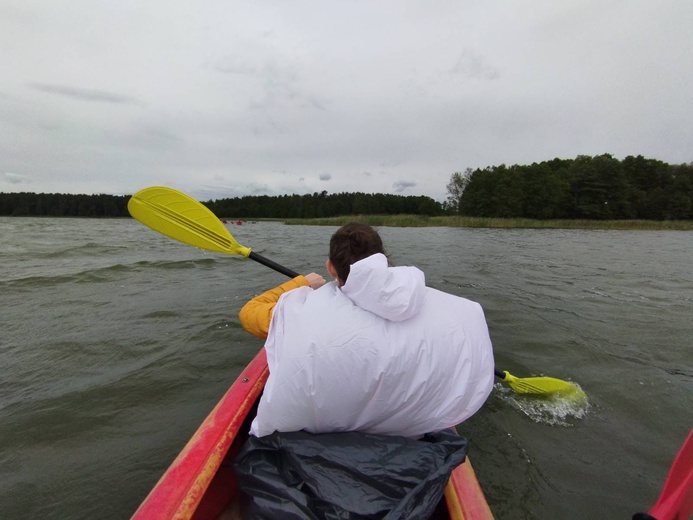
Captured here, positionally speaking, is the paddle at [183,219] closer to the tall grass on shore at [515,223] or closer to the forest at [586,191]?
the tall grass on shore at [515,223]

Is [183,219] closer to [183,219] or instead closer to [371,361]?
[183,219]

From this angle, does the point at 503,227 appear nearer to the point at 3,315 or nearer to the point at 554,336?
the point at 554,336

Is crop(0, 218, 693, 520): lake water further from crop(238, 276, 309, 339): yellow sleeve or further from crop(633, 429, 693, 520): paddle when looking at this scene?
crop(238, 276, 309, 339): yellow sleeve

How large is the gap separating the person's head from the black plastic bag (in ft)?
2.46

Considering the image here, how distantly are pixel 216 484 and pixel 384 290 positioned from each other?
1.56 m

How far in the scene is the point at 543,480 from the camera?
262cm

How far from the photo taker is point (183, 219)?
418cm

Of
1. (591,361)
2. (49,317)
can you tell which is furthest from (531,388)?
(49,317)

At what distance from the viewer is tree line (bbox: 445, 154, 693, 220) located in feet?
161

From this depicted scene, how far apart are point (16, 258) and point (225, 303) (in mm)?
9464

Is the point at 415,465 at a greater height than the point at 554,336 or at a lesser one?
greater

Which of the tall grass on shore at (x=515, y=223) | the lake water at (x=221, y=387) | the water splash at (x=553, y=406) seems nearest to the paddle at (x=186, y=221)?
the lake water at (x=221, y=387)

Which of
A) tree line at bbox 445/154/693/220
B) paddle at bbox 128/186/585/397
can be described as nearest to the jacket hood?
paddle at bbox 128/186/585/397

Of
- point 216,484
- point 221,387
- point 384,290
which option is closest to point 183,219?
point 221,387
